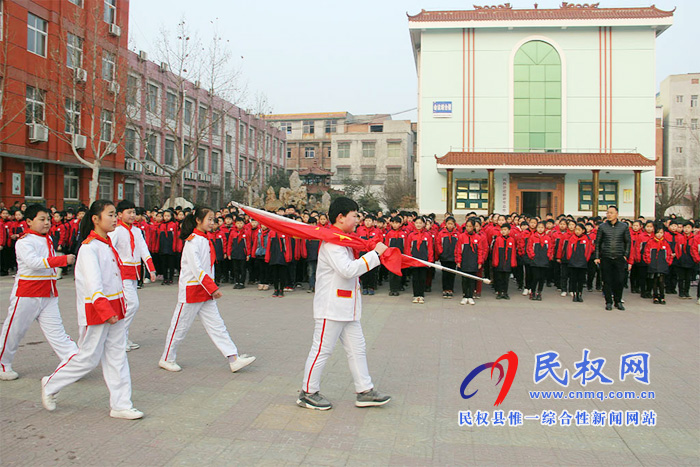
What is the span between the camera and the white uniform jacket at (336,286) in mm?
4512

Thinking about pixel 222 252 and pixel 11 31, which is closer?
pixel 222 252

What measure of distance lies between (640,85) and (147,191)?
27.9 meters

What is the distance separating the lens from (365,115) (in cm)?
5916

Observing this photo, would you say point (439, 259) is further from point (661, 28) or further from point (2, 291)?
point (661, 28)

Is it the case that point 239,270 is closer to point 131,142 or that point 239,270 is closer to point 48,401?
point 48,401

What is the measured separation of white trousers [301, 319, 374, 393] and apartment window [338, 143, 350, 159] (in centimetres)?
4888

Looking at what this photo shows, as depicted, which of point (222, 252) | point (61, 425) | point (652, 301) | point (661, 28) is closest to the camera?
point (61, 425)

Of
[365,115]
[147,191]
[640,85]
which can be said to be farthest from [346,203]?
[365,115]

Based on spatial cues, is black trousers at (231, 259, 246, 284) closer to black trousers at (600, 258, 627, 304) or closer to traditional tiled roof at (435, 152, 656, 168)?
black trousers at (600, 258, 627, 304)

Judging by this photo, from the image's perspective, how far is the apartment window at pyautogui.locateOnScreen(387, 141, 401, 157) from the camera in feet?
170

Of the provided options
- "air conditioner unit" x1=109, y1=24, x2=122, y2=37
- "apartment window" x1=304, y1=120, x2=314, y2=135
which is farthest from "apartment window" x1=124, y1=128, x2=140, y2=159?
"apartment window" x1=304, y1=120, x2=314, y2=135

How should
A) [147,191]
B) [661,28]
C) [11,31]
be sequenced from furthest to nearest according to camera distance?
[147,191] → [661,28] → [11,31]

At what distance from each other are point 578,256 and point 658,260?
1562 mm

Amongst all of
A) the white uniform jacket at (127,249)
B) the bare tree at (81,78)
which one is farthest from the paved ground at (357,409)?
the bare tree at (81,78)
